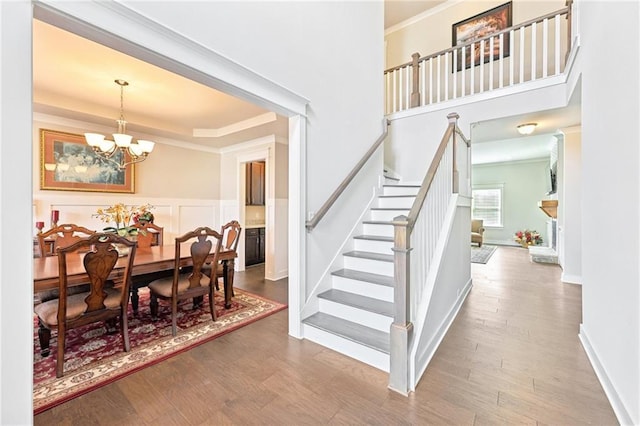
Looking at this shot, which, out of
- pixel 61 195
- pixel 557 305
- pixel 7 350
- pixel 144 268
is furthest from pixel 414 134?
pixel 61 195

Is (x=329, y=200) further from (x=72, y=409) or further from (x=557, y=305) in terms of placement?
(x=557, y=305)

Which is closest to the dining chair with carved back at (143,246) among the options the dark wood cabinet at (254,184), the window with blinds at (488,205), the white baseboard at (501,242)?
the dark wood cabinet at (254,184)

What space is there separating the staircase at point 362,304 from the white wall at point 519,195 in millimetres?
6886

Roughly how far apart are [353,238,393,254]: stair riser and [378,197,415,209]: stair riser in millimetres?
785

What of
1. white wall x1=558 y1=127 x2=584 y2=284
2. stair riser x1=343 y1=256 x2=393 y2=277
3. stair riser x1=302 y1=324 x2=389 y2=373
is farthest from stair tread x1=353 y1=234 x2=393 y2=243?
white wall x1=558 y1=127 x2=584 y2=284

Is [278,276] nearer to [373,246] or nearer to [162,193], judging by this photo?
[373,246]

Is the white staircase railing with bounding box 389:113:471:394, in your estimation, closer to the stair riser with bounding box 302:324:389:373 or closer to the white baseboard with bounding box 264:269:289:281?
the stair riser with bounding box 302:324:389:373

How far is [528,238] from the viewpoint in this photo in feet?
26.6

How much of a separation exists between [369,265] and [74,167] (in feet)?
14.8

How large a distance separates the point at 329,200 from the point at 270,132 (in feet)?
8.00

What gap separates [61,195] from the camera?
3.91 m

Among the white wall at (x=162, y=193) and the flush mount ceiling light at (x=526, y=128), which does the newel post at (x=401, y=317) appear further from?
the white wall at (x=162, y=193)

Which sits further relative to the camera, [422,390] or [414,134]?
[414,134]

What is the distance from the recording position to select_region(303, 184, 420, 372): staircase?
2.24m
